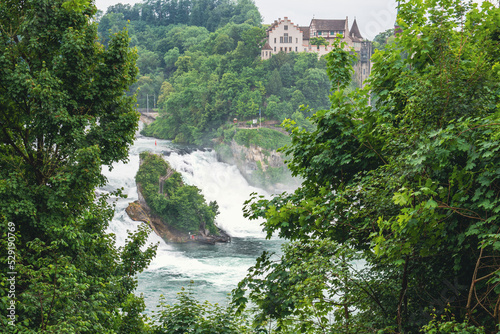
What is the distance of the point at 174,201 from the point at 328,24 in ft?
188

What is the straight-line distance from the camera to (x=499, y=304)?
4773 mm

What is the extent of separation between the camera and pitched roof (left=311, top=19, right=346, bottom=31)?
84.6 metres

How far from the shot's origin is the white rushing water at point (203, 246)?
28953mm

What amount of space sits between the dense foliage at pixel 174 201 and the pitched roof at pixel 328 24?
176 ft

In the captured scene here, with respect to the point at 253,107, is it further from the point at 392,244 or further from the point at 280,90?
the point at 392,244

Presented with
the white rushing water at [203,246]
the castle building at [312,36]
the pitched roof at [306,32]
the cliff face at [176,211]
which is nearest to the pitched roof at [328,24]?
the castle building at [312,36]

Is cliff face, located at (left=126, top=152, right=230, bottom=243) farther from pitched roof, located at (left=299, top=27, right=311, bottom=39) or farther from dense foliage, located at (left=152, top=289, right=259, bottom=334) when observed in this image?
pitched roof, located at (left=299, top=27, right=311, bottom=39)

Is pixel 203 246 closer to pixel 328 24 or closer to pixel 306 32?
pixel 306 32

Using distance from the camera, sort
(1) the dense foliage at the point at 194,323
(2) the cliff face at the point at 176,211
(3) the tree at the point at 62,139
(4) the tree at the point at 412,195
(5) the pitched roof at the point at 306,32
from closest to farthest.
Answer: (4) the tree at the point at 412,195, (3) the tree at the point at 62,139, (1) the dense foliage at the point at 194,323, (2) the cliff face at the point at 176,211, (5) the pitched roof at the point at 306,32

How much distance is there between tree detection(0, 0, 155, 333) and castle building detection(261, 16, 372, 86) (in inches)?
2626

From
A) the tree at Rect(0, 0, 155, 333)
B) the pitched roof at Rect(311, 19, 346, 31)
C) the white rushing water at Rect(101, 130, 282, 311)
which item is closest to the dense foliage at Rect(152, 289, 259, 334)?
the tree at Rect(0, 0, 155, 333)

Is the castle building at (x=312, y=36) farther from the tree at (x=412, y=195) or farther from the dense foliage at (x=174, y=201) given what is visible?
the tree at (x=412, y=195)

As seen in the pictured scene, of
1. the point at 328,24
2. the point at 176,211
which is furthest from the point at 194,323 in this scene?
the point at 328,24

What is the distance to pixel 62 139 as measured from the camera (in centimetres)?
859
